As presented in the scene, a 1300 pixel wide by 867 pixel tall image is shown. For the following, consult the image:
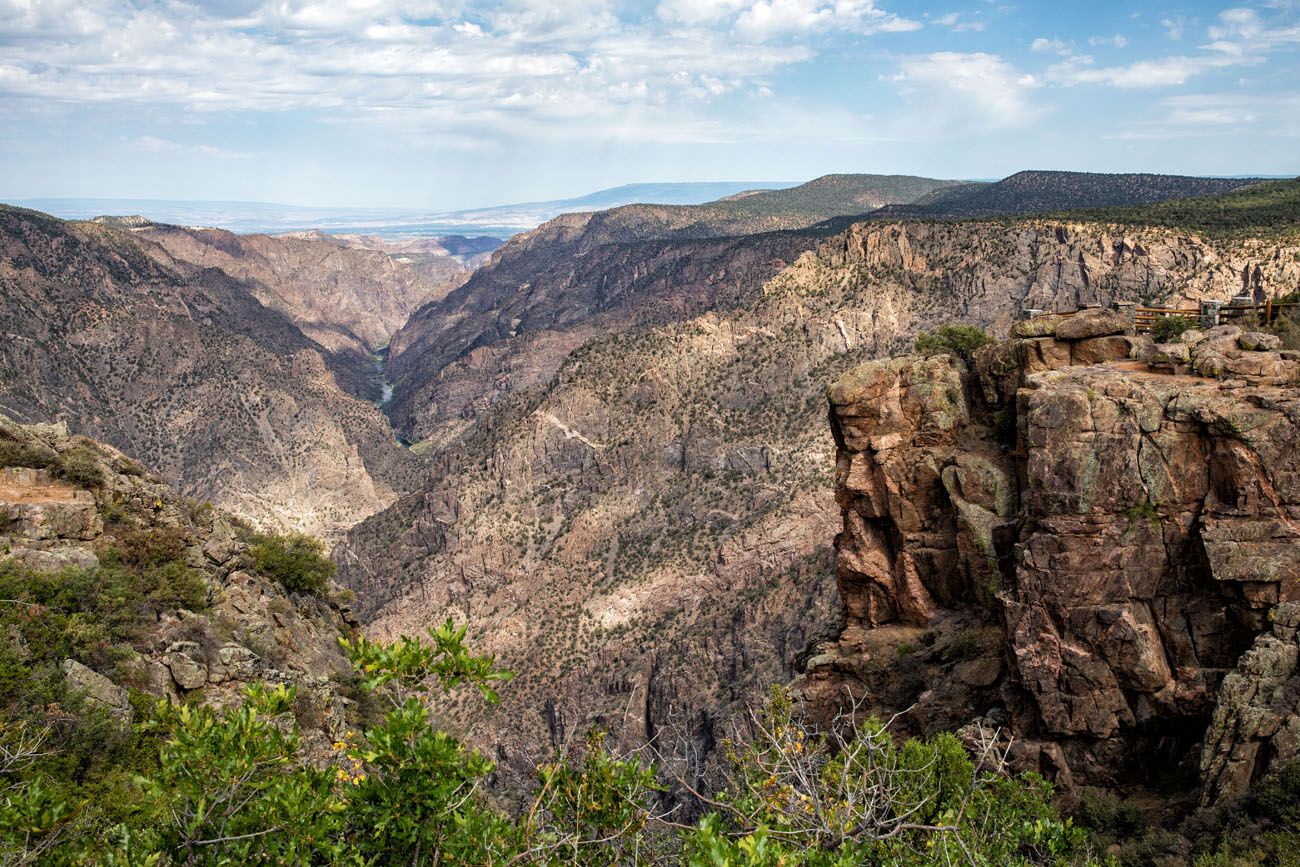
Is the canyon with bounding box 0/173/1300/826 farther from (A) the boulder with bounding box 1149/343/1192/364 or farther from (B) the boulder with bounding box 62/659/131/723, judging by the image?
(B) the boulder with bounding box 62/659/131/723

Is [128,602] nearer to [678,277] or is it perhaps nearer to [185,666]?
[185,666]

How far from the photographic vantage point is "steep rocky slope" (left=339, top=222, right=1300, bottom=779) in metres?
58.1

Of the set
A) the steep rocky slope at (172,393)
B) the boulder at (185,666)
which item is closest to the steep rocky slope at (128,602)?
the boulder at (185,666)

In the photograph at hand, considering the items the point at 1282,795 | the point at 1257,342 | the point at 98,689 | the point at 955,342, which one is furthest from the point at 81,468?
the point at 1257,342

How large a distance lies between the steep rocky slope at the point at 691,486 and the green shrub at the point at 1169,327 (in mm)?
28292

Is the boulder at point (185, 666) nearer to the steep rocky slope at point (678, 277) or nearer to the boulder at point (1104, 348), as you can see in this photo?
the boulder at point (1104, 348)

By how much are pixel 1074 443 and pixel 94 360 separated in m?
137

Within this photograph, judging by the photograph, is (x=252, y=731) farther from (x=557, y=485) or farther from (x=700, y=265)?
(x=700, y=265)

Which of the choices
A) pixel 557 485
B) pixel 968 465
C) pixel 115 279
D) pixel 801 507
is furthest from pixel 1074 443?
pixel 115 279

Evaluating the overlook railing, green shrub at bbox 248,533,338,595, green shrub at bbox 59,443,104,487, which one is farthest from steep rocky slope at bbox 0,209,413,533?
the overlook railing

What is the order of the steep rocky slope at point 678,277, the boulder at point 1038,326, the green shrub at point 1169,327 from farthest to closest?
the steep rocky slope at point 678,277 < the green shrub at point 1169,327 < the boulder at point 1038,326

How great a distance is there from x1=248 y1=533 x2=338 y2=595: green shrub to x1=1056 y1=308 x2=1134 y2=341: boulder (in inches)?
1157

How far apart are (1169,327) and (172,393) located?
133 m

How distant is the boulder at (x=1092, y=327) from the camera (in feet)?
77.0
